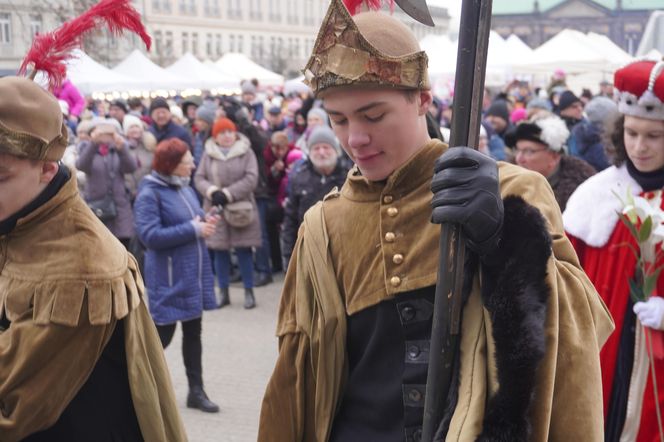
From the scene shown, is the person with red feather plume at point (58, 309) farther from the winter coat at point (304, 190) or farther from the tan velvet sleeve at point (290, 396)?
the winter coat at point (304, 190)

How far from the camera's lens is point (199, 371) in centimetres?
602

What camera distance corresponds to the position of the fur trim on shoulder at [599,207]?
381 centimetres

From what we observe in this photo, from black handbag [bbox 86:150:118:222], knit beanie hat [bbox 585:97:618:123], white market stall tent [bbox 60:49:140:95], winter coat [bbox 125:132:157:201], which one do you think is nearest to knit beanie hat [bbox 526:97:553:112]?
knit beanie hat [bbox 585:97:618:123]

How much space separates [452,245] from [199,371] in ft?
14.7

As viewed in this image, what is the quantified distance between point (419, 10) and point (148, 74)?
70.1 ft

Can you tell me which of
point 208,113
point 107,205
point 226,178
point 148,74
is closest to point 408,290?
point 226,178

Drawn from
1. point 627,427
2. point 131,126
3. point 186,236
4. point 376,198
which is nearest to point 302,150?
point 131,126

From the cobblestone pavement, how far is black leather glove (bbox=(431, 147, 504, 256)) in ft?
13.1

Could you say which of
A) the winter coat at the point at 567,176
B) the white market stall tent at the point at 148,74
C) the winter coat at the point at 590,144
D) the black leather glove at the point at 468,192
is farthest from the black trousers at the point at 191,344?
the white market stall tent at the point at 148,74

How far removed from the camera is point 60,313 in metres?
2.60

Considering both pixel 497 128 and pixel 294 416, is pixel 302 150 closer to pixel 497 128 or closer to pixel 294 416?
pixel 497 128

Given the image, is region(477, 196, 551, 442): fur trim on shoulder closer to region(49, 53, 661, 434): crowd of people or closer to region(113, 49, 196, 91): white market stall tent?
region(49, 53, 661, 434): crowd of people

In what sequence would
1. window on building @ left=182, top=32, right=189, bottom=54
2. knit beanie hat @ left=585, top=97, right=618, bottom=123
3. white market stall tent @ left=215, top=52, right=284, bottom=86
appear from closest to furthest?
1. knit beanie hat @ left=585, top=97, right=618, bottom=123
2. white market stall tent @ left=215, top=52, right=284, bottom=86
3. window on building @ left=182, top=32, right=189, bottom=54

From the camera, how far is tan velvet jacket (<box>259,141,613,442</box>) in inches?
75.4
